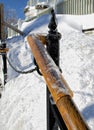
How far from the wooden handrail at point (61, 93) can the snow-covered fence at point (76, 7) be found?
7.01 meters

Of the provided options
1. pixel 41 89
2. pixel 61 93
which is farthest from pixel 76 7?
pixel 61 93

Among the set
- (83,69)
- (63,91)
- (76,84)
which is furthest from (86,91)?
(63,91)

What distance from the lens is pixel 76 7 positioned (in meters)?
9.96

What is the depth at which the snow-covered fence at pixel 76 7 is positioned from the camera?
345 inches

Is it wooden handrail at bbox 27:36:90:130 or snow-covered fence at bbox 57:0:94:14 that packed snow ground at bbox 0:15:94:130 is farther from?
snow-covered fence at bbox 57:0:94:14

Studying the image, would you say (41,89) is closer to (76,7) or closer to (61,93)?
(61,93)

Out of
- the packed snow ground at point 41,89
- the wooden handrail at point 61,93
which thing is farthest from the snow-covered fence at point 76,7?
the wooden handrail at point 61,93

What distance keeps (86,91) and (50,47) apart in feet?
5.99

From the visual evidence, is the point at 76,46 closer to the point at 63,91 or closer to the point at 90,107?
the point at 90,107

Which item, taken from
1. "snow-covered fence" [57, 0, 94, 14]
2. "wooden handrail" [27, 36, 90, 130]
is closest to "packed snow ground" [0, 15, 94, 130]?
"wooden handrail" [27, 36, 90, 130]

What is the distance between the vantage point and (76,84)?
13.5 ft

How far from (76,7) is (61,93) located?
8.81 meters

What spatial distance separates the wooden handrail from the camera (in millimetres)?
1267

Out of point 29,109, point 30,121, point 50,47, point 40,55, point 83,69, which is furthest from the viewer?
point 83,69
